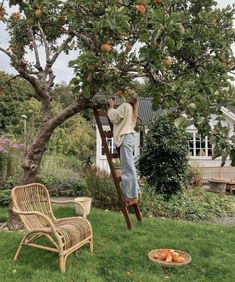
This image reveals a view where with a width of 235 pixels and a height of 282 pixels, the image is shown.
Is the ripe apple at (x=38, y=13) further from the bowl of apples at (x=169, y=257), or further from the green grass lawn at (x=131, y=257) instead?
the bowl of apples at (x=169, y=257)

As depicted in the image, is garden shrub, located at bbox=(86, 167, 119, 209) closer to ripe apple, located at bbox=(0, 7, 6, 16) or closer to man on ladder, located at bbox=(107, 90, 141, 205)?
man on ladder, located at bbox=(107, 90, 141, 205)

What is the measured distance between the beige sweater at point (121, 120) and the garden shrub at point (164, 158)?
4.20m

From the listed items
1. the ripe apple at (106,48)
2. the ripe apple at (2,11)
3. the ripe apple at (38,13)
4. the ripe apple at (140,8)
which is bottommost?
the ripe apple at (106,48)

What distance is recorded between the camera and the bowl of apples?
4246 mm

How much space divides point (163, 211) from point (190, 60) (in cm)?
418

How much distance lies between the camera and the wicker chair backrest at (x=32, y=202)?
4.76 metres

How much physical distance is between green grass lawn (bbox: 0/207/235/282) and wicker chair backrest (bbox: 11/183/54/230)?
0.43m

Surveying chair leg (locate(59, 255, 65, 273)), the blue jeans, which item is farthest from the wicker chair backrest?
the blue jeans

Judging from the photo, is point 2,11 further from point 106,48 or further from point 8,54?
point 106,48

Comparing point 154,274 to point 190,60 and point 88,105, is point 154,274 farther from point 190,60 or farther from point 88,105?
point 190,60

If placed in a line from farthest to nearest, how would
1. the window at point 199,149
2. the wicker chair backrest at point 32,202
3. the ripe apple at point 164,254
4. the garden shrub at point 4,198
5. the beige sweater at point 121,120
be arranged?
the window at point 199,149, the garden shrub at point 4,198, the beige sweater at point 121,120, the wicker chair backrest at point 32,202, the ripe apple at point 164,254

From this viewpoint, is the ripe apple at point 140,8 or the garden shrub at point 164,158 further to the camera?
the garden shrub at point 164,158

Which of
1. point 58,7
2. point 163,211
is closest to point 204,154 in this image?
point 163,211

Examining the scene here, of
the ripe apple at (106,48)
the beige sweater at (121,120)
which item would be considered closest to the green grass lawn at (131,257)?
the beige sweater at (121,120)
